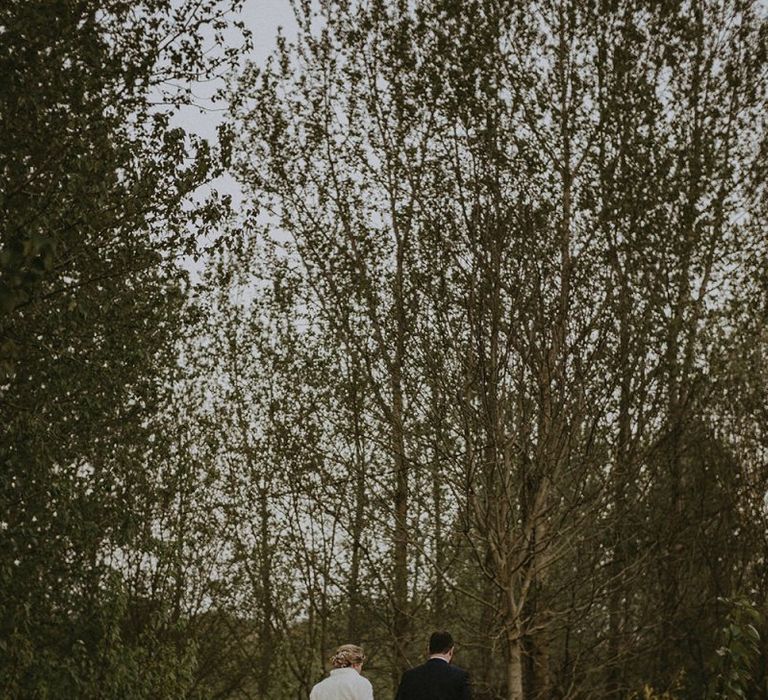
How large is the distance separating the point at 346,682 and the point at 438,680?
0.69 metres

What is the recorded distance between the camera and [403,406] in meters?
16.3

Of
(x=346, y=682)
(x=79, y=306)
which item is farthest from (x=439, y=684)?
(x=79, y=306)

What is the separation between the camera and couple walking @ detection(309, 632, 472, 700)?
23.7 ft

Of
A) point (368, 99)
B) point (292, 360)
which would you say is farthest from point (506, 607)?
point (368, 99)

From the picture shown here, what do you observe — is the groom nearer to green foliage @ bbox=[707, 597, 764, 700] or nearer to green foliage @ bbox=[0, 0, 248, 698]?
green foliage @ bbox=[707, 597, 764, 700]

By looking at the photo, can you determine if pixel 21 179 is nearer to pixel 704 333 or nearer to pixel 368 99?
pixel 368 99

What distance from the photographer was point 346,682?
724cm

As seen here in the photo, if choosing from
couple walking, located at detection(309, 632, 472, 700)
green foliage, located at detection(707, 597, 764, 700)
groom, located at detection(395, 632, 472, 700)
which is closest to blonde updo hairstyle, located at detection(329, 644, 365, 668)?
couple walking, located at detection(309, 632, 472, 700)

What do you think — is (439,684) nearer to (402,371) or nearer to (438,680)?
(438,680)

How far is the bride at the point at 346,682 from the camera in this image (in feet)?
23.7

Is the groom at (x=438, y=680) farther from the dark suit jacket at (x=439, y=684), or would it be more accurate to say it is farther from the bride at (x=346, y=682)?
the bride at (x=346, y=682)

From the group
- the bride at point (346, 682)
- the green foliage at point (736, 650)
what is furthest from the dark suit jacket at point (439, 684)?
the green foliage at point (736, 650)

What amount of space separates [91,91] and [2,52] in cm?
90

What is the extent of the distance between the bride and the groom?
0.33 m
